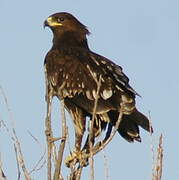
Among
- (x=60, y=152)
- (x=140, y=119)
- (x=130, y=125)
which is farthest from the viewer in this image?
(x=130, y=125)

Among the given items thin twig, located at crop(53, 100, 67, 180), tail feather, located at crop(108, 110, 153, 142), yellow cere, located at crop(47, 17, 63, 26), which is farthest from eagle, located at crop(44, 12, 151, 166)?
thin twig, located at crop(53, 100, 67, 180)

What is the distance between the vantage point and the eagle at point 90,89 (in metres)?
7.28

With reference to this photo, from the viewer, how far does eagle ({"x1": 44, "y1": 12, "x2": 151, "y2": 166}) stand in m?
7.28

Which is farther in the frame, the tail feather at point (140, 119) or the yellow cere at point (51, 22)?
the yellow cere at point (51, 22)

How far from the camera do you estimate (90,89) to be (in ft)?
25.1

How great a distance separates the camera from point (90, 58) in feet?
26.2

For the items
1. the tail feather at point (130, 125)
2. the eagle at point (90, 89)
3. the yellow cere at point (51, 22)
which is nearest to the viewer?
the tail feather at point (130, 125)

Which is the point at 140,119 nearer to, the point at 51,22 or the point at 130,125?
the point at 130,125

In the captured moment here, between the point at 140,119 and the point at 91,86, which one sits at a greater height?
the point at 91,86

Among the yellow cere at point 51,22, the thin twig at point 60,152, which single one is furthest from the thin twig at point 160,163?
the yellow cere at point 51,22

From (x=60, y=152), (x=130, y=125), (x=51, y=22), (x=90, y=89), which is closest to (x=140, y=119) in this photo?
(x=130, y=125)

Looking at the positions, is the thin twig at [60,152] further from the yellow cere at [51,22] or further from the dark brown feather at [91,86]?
the yellow cere at [51,22]

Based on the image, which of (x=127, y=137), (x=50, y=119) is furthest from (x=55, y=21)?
(x=50, y=119)

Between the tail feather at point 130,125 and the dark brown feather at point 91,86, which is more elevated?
the dark brown feather at point 91,86
